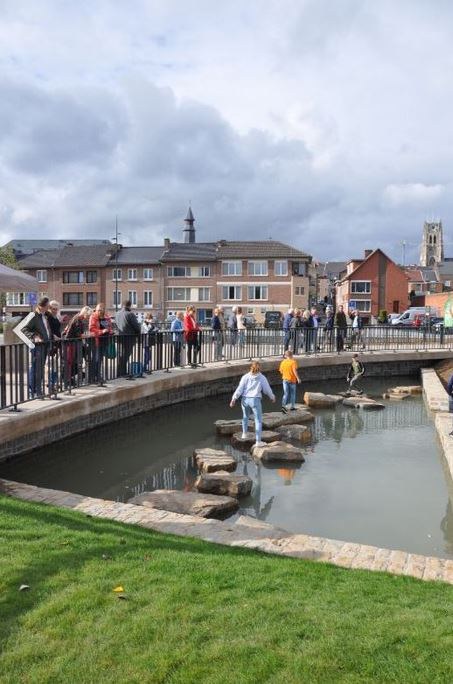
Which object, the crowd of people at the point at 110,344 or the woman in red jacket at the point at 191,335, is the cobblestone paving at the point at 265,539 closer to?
the crowd of people at the point at 110,344

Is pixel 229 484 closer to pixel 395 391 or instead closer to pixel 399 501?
pixel 399 501

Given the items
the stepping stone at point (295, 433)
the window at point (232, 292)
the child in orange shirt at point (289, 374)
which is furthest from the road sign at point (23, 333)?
the window at point (232, 292)

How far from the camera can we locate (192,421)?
53.0ft

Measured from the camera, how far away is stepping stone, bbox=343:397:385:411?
1908 centimetres

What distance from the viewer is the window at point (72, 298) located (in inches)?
3044

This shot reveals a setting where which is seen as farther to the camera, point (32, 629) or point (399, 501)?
point (399, 501)

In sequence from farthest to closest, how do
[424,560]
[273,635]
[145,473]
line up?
[145,473], [424,560], [273,635]

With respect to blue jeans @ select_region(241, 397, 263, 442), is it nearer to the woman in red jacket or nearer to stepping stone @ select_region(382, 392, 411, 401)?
the woman in red jacket

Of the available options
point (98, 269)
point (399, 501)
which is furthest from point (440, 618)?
point (98, 269)

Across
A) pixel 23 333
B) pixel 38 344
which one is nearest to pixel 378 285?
pixel 23 333

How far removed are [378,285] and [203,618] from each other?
245ft

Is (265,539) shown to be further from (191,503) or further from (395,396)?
(395,396)

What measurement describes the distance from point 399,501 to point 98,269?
69.8 metres

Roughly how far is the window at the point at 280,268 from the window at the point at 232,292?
472 cm
